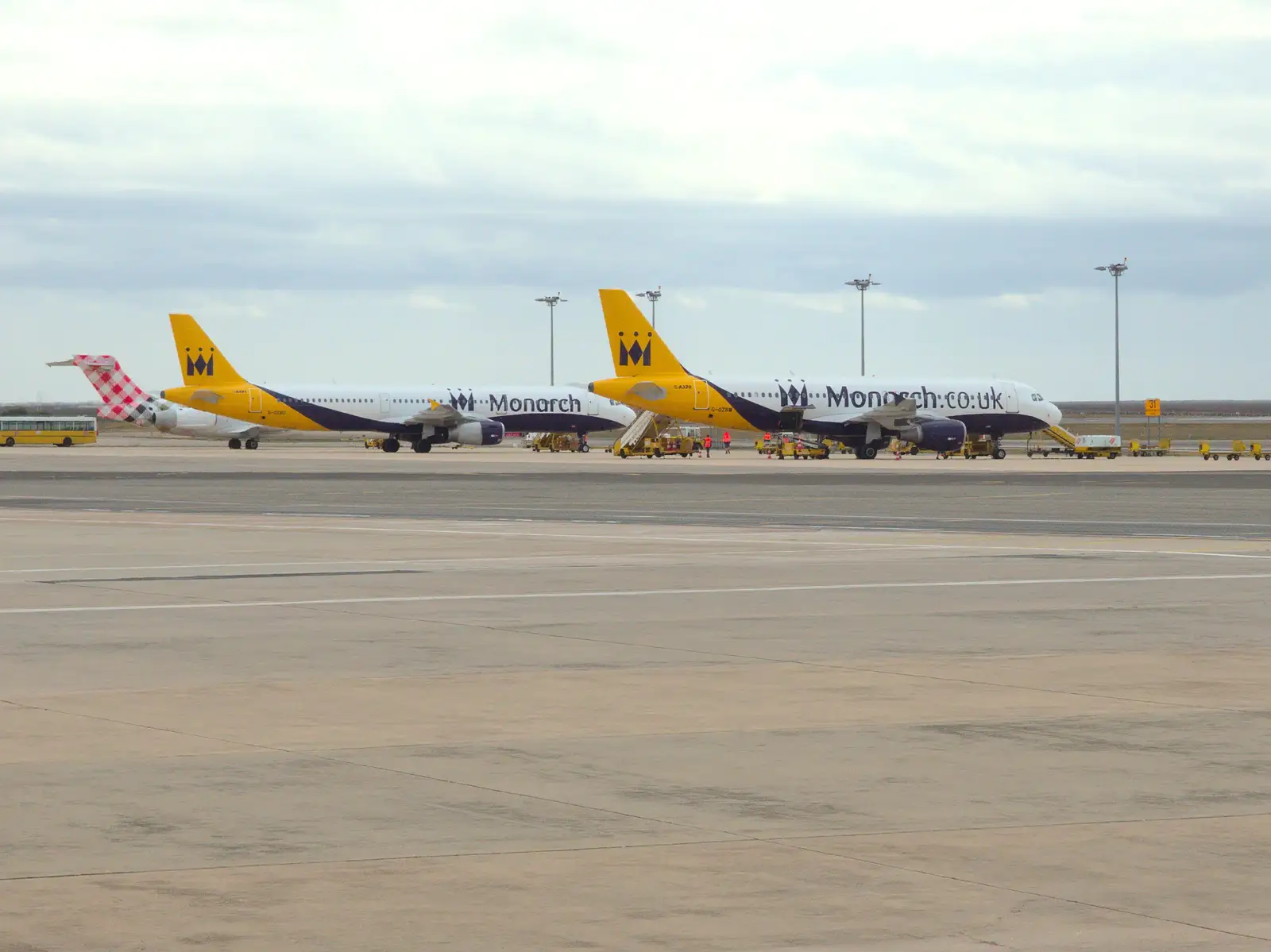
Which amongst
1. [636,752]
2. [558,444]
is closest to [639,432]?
[558,444]

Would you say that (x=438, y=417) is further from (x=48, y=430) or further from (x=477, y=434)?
(x=48, y=430)

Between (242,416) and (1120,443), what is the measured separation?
47492mm

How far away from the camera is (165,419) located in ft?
381

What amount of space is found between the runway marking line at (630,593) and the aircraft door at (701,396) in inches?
2647

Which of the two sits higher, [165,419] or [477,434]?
[165,419]

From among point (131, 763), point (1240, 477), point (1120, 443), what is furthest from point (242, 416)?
point (131, 763)

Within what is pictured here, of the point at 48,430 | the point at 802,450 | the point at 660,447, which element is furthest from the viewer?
the point at 48,430

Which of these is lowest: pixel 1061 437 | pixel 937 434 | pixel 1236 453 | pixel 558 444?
pixel 1236 453

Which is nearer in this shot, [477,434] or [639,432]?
[639,432]

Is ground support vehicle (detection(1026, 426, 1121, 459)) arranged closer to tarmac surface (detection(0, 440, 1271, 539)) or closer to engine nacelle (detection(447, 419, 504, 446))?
tarmac surface (detection(0, 440, 1271, 539))

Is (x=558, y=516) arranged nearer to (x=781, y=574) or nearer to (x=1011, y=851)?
(x=781, y=574)

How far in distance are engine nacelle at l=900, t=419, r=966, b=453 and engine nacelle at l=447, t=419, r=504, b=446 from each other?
25.0 meters

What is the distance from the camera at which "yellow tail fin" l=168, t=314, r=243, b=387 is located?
104625 mm

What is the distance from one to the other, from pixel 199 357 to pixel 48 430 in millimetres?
35090
